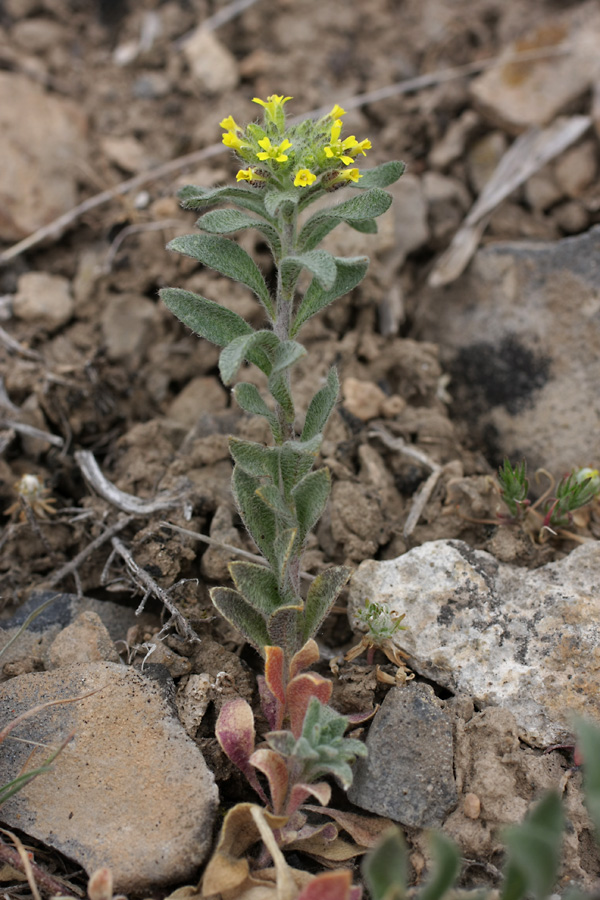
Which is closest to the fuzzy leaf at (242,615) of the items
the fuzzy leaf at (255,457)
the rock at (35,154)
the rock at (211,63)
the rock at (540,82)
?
the fuzzy leaf at (255,457)

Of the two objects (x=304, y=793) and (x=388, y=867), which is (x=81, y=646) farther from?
(x=388, y=867)

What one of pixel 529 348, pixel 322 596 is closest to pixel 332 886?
pixel 322 596

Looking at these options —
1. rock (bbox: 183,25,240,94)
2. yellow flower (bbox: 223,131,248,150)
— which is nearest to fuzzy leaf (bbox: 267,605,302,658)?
yellow flower (bbox: 223,131,248,150)

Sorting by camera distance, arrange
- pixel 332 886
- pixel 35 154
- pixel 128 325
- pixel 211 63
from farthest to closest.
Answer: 1. pixel 211 63
2. pixel 35 154
3. pixel 128 325
4. pixel 332 886

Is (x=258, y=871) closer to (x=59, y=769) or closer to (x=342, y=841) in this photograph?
(x=342, y=841)

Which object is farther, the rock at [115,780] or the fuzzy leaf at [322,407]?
the fuzzy leaf at [322,407]

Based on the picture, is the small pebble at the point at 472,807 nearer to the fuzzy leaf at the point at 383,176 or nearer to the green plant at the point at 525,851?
Answer: the green plant at the point at 525,851

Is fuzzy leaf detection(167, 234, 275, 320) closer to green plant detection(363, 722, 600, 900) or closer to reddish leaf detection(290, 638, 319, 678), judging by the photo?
reddish leaf detection(290, 638, 319, 678)

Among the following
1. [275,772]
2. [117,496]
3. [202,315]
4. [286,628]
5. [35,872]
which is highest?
[202,315]
